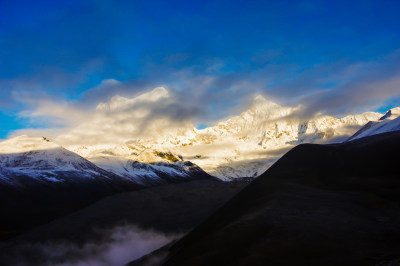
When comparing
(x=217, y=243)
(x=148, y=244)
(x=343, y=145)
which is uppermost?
(x=343, y=145)

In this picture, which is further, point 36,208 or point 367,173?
point 36,208

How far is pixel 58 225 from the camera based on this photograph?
144 m

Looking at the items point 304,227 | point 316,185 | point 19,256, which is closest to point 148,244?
point 19,256

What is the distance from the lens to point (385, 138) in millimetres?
81812

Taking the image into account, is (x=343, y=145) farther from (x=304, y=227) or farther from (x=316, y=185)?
(x=304, y=227)

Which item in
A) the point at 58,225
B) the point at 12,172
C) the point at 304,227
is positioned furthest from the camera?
the point at 12,172

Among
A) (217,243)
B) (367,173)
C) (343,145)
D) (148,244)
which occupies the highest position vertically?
(343,145)

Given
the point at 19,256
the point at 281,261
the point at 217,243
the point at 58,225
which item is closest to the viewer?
the point at 281,261

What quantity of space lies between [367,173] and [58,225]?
127271 millimetres

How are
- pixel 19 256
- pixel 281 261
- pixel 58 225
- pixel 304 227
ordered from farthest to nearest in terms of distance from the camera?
pixel 58 225, pixel 19 256, pixel 304 227, pixel 281 261

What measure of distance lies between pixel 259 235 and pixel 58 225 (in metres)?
128

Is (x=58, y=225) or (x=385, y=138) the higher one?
(x=385, y=138)

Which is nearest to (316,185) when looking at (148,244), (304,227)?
(304,227)

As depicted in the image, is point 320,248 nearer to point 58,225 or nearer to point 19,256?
point 19,256
